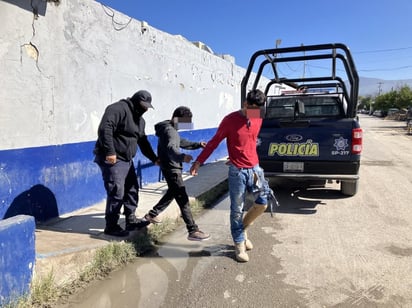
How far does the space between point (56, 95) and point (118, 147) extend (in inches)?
57.7

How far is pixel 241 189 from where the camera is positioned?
152 inches

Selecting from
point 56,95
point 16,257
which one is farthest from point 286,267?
Result: point 56,95

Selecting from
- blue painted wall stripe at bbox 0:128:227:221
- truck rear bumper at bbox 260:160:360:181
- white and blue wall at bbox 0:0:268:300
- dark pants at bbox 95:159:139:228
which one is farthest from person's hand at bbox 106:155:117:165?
truck rear bumper at bbox 260:160:360:181

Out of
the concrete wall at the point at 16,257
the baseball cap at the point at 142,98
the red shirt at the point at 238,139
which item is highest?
the baseball cap at the point at 142,98

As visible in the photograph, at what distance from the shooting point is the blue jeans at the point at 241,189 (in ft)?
12.7

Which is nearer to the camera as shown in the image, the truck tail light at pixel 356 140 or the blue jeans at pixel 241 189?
the blue jeans at pixel 241 189

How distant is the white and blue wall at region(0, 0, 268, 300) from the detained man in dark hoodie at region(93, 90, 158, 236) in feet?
3.39

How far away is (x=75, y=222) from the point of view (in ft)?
15.4

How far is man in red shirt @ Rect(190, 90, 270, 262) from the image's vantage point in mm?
3834

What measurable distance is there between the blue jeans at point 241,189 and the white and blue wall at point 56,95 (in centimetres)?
200

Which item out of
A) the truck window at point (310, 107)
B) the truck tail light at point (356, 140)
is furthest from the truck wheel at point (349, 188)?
the truck window at point (310, 107)

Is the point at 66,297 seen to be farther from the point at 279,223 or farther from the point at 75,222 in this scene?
the point at 279,223

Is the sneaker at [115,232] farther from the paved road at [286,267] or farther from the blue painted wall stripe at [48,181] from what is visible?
the blue painted wall stripe at [48,181]

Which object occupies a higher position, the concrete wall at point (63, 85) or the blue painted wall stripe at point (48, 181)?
the concrete wall at point (63, 85)
